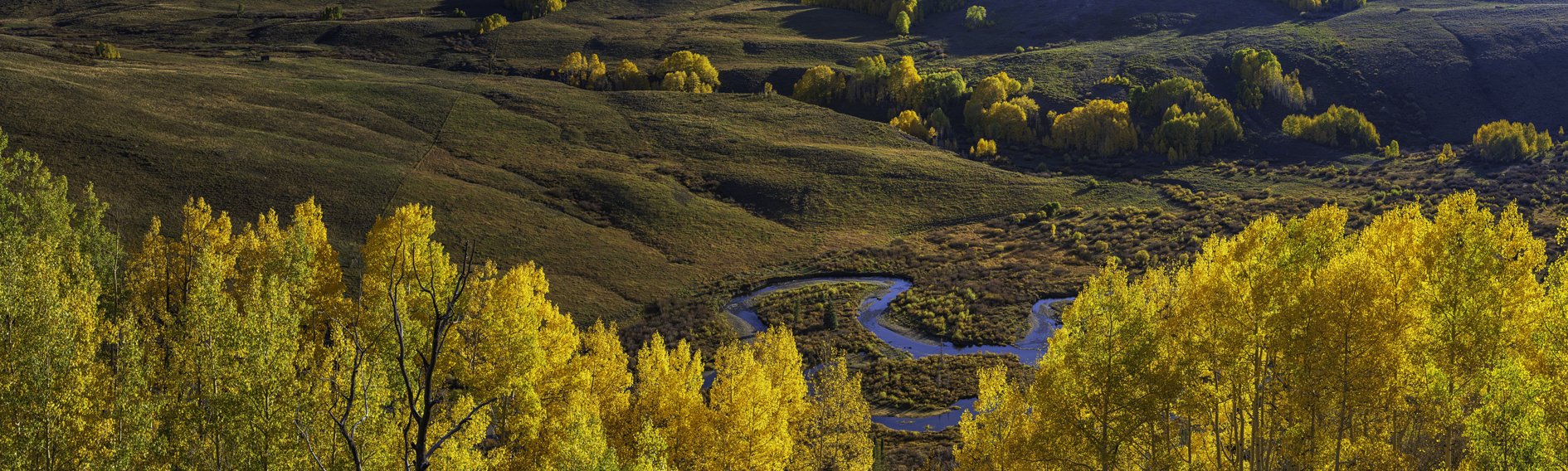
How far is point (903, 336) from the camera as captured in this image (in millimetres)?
84375

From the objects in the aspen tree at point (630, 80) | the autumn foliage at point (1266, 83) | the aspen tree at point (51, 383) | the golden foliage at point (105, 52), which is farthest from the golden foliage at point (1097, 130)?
the golden foliage at point (105, 52)

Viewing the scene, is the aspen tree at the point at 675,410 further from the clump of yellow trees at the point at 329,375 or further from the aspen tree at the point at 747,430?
the aspen tree at the point at 747,430

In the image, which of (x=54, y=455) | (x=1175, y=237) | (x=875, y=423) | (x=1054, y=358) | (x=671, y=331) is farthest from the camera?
(x=1175, y=237)

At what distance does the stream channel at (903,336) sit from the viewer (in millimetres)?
64375

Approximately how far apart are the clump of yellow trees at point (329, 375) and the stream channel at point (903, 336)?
15.4 meters

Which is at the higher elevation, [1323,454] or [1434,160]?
[1323,454]

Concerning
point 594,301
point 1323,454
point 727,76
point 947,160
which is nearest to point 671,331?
point 594,301

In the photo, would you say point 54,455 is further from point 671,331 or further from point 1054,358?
point 671,331

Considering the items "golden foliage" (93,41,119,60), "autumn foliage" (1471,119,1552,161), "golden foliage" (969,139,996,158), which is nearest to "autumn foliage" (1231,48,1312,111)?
"autumn foliage" (1471,119,1552,161)

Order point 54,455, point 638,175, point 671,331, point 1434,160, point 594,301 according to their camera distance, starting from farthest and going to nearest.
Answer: point 1434,160 → point 638,175 → point 594,301 → point 671,331 → point 54,455

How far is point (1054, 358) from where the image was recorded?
89.9 ft

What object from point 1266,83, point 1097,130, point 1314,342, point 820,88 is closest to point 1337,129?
point 1266,83

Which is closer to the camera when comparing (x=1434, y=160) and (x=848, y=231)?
(x=848, y=231)

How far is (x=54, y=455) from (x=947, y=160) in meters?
134
